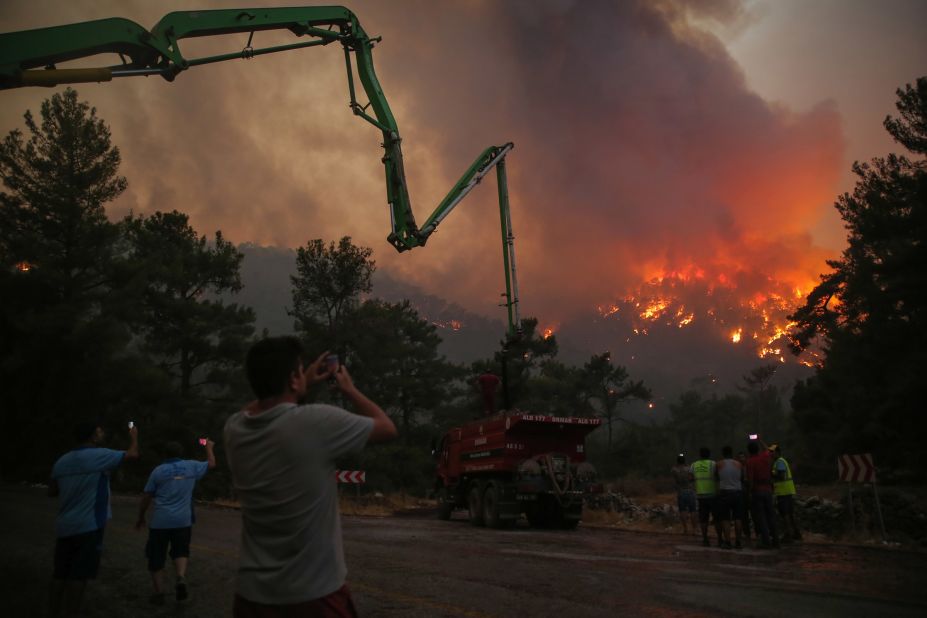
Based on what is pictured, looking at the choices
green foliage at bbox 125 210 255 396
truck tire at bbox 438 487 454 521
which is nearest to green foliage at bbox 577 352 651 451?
green foliage at bbox 125 210 255 396

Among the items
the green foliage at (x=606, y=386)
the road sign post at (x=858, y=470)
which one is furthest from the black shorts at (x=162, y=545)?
the green foliage at (x=606, y=386)

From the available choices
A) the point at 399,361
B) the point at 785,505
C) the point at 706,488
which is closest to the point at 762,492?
the point at 706,488

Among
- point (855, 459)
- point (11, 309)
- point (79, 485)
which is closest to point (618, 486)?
point (855, 459)

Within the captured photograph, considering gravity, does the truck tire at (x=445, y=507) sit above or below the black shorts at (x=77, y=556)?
above

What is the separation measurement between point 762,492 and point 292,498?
12206mm

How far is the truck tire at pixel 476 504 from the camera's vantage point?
18.9 metres

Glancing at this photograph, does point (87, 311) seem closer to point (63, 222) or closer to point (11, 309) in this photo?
point (11, 309)

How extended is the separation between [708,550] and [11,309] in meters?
29.1

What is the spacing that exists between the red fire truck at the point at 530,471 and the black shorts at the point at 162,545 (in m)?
10.7

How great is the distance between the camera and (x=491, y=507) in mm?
18094

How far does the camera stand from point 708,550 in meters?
12.5

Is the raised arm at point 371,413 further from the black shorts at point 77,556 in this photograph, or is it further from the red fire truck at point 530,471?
the red fire truck at point 530,471

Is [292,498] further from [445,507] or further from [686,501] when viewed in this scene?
[445,507]

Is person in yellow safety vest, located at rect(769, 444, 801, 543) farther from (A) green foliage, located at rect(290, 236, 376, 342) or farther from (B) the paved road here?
(A) green foliage, located at rect(290, 236, 376, 342)
